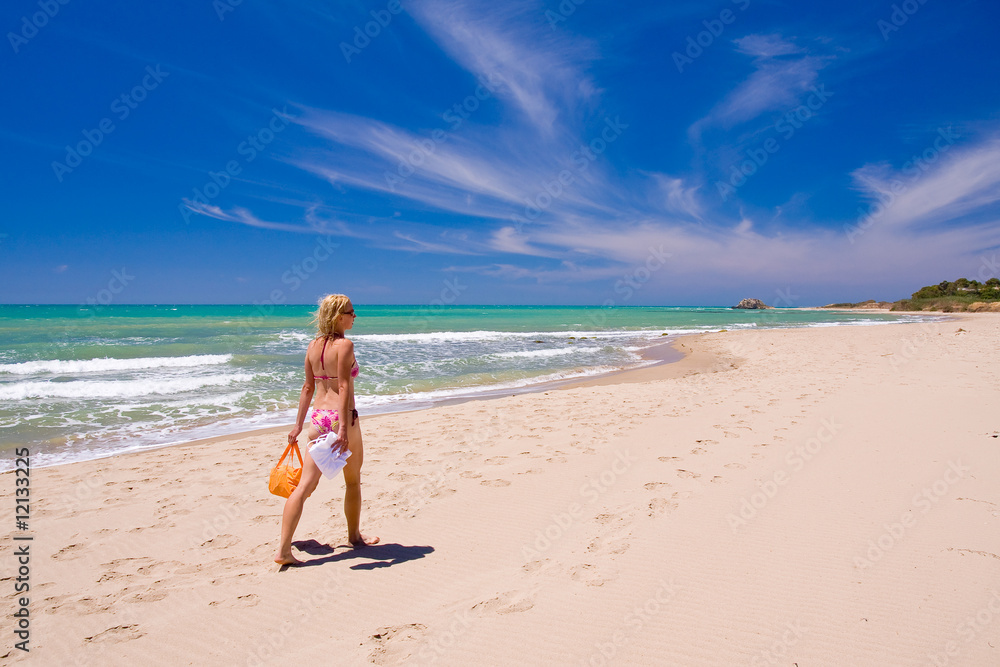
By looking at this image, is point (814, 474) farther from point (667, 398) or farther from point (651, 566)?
point (667, 398)

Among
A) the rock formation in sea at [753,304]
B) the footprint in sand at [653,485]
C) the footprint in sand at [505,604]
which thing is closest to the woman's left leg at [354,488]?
the footprint in sand at [505,604]

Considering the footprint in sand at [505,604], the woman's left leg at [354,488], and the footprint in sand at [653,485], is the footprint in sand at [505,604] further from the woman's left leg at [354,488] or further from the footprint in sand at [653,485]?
the footprint in sand at [653,485]

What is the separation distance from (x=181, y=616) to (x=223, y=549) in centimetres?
94

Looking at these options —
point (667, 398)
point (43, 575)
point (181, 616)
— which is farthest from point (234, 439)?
point (667, 398)

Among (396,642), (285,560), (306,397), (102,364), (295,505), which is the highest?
(306,397)

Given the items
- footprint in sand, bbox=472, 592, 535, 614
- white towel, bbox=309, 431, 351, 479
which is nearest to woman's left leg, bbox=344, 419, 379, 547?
white towel, bbox=309, 431, 351, 479

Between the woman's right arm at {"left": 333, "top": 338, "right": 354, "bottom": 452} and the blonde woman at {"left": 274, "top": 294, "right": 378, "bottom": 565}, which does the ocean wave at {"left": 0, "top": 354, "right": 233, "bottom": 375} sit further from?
the woman's right arm at {"left": 333, "top": 338, "right": 354, "bottom": 452}

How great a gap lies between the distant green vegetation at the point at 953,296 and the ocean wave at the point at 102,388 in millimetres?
74370

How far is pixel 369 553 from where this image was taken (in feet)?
12.1

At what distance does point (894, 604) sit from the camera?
2719 millimetres

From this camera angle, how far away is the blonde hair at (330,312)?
3416 millimetres

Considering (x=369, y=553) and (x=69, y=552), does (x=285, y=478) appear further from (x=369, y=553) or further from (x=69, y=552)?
(x=69, y=552)

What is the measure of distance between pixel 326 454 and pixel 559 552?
1945 millimetres

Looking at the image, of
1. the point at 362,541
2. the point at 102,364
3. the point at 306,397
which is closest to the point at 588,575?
the point at 362,541
